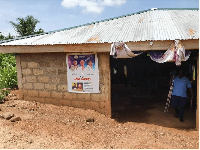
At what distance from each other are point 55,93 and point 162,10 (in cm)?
609

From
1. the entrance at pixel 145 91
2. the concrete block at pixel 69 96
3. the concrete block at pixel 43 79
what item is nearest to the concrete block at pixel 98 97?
the concrete block at pixel 69 96

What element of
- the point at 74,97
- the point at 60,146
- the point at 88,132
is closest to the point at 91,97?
the point at 74,97

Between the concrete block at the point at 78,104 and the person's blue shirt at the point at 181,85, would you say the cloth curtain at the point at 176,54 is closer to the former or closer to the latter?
the person's blue shirt at the point at 181,85

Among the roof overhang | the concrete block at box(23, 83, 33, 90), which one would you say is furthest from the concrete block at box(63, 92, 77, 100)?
the roof overhang

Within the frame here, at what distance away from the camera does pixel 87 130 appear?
5.49m

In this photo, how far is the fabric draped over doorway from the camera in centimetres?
530

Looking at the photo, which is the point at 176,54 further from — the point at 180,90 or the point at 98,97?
the point at 98,97

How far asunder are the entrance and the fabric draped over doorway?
109 cm

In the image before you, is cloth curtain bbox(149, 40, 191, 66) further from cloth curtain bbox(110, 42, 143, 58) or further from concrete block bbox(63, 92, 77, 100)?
concrete block bbox(63, 92, 77, 100)

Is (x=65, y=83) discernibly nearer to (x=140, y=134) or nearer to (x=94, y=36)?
(x=94, y=36)

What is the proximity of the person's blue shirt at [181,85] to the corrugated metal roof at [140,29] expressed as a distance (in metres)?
1.50

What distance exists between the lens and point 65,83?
284 inches

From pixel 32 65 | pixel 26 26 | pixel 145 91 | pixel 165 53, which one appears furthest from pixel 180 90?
pixel 26 26

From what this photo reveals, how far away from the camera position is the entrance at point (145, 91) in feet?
22.7
